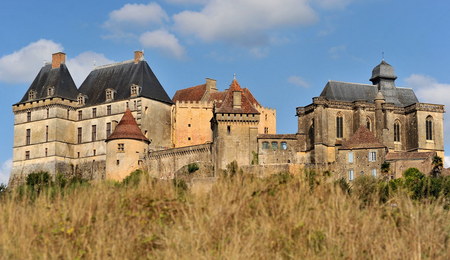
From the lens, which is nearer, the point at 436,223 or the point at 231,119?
the point at 436,223

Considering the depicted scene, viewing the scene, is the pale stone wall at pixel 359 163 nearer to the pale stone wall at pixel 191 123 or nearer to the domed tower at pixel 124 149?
the pale stone wall at pixel 191 123

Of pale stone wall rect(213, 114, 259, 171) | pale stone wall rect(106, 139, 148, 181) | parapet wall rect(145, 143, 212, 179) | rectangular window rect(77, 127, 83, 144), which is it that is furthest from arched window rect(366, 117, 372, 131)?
rectangular window rect(77, 127, 83, 144)

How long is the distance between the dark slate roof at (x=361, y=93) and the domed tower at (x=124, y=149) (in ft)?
53.4

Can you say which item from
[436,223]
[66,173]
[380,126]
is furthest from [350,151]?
[436,223]

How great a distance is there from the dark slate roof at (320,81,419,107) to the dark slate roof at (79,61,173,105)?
13474mm

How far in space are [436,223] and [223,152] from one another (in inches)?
1432

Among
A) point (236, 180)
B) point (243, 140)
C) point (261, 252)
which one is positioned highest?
point (243, 140)

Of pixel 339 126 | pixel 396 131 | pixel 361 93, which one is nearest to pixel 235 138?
pixel 339 126

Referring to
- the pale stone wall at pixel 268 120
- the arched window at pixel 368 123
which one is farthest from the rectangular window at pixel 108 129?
the arched window at pixel 368 123

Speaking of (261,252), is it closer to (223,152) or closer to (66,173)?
(223,152)

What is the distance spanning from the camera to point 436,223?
17453mm

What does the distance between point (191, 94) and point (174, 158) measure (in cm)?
1184

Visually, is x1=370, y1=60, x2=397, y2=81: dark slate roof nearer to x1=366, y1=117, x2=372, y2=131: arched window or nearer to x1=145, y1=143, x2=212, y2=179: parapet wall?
x1=366, y1=117, x2=372, y2=131: arched window

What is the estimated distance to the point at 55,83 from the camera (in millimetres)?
65812
